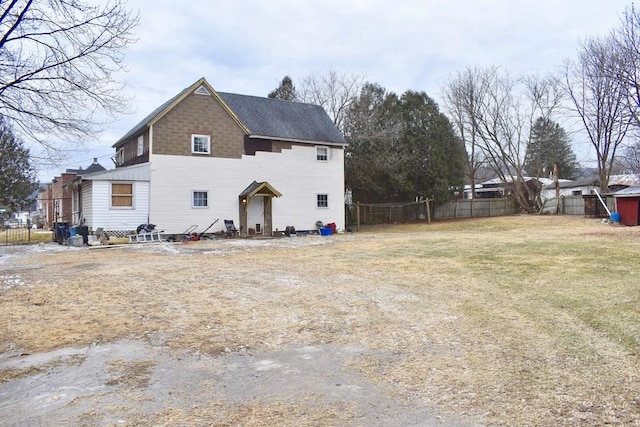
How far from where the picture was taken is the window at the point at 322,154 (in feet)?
86.4

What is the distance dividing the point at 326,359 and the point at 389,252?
33.9 feet

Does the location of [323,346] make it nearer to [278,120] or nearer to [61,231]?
[61,231]

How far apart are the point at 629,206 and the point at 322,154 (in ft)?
55.4

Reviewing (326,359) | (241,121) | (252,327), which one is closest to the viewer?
(326,359)

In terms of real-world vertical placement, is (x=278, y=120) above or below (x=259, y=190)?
above

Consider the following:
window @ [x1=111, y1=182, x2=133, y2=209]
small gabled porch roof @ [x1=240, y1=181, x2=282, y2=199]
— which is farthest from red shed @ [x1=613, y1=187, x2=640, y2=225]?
window @ [x1=111, y1=182, x2=133, y2=209]

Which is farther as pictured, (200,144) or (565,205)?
(565,205)

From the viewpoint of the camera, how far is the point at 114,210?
67.4 feet

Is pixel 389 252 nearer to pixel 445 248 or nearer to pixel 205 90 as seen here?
pixel 445 248

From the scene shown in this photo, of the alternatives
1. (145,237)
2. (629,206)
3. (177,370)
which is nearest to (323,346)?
(177,370)

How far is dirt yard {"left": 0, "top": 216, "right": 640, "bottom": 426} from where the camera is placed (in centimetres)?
380

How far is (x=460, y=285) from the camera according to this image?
30.8 ft

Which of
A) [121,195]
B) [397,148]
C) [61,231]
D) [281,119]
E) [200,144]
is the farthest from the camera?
[397,148]

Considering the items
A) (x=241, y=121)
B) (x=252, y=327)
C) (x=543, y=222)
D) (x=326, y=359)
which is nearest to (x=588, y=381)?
(x=326, y=359)
